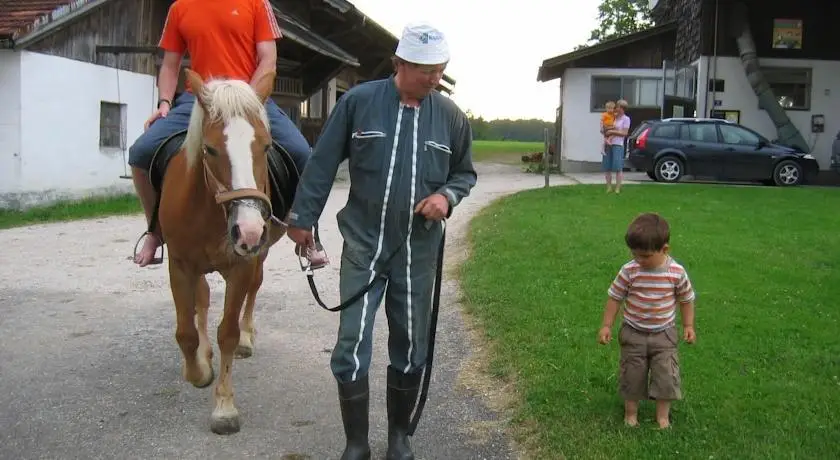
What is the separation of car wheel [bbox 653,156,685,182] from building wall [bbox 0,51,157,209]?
12.6 metres

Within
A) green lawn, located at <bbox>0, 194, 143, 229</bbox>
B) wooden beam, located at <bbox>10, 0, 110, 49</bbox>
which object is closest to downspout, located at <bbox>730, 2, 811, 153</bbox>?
green lawn, located at <bbox>0, 194, 143, 229</bbox>

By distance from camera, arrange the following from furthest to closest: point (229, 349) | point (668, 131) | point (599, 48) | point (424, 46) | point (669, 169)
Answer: point (599, 48), point (668, 131), point (669, 169), point (229, 349), point (424, 46)

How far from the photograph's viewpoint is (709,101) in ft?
85.9

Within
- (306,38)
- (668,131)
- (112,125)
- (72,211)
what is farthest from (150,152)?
(668,131)

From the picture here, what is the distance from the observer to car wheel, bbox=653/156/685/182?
22.3 metres

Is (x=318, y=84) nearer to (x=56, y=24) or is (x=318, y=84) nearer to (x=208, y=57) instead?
(x=56, y=24)

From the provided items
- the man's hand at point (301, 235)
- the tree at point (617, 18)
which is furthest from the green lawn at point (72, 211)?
the tree at point (617, 18)

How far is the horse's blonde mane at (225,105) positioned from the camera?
417cm

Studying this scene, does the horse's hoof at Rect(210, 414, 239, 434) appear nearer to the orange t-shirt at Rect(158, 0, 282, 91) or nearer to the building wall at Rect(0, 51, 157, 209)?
the orange t-shirt at Rect(158, 0, 282, 91)

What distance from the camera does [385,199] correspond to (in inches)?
157

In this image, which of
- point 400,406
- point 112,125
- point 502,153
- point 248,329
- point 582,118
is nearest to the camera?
point 400,406

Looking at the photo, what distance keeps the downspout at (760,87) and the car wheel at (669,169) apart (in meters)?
4.80

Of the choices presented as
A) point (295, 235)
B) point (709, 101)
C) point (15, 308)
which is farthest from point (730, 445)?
point (709, 101)

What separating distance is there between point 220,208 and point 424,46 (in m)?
1.48
